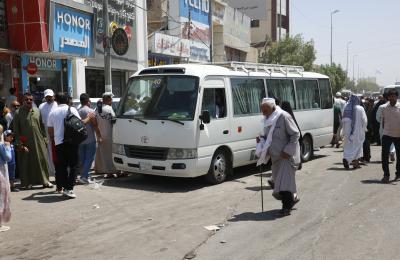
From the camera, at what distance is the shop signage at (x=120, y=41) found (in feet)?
70.4

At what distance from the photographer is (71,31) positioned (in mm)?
17047

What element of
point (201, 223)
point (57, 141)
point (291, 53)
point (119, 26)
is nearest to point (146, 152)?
point (57, 141)

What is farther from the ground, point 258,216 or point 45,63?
point 45,63

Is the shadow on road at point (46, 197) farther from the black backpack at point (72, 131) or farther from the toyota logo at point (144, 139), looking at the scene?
the toyota logo at point (144, 139)

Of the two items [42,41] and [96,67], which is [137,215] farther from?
[96,67]

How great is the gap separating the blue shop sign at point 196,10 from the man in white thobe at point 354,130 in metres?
18.6

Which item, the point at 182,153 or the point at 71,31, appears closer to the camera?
the point at 182,153

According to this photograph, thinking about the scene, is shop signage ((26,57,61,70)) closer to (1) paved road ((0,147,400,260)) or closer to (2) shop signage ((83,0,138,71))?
(2) shop signage ((83,0,138,71))

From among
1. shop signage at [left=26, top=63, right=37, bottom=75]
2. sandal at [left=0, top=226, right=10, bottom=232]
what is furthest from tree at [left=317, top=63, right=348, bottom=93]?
sandal at [left=0, top=226, right=10, bottom=232]

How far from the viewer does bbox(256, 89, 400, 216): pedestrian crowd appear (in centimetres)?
761

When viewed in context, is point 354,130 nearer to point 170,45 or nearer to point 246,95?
point 246,95

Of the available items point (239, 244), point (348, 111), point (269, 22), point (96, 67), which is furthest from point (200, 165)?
point (269, 22)

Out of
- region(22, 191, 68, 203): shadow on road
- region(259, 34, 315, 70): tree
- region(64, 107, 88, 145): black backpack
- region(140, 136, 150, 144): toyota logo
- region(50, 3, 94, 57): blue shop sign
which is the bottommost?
region(22, 191, 68, 203): shadow on road

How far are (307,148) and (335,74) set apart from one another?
5785 centimetres
